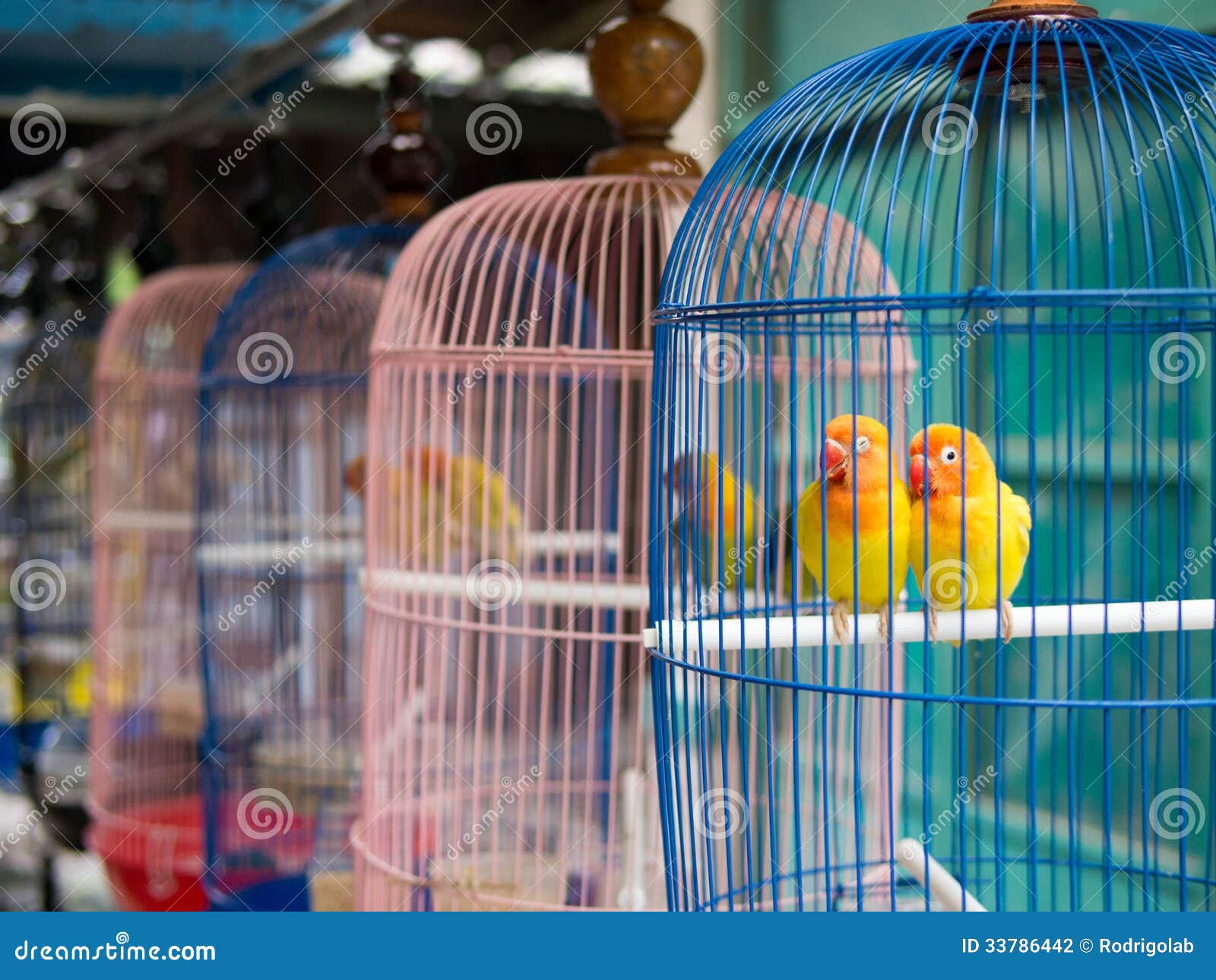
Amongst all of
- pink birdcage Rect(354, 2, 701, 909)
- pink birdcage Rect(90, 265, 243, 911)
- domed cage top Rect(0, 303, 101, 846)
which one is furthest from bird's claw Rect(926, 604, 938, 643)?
domed cage top Rect(0, 303, 101, 846)

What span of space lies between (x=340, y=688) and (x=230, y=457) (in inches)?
22.2

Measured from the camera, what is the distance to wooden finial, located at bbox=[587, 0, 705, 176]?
160cm

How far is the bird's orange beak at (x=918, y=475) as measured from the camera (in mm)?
1132

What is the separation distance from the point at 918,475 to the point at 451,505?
0.79 meters

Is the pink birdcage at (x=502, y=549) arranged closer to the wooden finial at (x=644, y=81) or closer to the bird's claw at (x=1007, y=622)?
the wooden finial at (x=644, y=81)

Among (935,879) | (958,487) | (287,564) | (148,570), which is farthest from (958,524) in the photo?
(148,570)

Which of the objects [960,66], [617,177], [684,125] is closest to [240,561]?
[617,177]

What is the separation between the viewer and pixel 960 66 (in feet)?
3.58

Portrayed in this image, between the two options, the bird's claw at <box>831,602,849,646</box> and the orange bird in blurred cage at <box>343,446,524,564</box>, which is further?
the orange bird in blurred cage at <box>343,446,524,564</box>

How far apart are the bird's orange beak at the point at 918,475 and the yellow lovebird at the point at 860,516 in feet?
0.04

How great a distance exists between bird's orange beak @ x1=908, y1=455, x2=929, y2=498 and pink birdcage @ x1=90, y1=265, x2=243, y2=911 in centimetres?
165

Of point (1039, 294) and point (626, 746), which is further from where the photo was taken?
point (626, 746)

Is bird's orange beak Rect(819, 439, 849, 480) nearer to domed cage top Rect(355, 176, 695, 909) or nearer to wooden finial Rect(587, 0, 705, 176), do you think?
domed cage top Rect(355, 176, 695, 909)

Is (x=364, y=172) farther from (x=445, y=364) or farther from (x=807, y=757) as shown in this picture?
(x=807, y=757)
